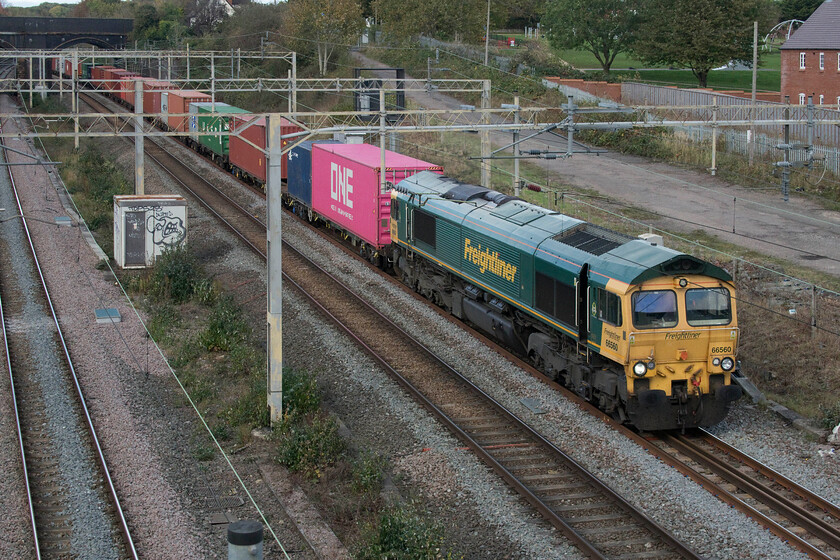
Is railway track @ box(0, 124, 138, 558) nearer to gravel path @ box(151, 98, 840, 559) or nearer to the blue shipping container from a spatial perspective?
gravel path @ box(151, 98, 840, 559)

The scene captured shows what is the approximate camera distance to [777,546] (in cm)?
1234

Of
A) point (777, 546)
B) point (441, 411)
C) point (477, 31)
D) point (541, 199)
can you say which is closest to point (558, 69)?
point (477, 31)

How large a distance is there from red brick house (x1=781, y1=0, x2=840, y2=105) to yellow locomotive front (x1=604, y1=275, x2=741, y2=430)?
123ft

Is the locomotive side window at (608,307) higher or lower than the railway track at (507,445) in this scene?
higher

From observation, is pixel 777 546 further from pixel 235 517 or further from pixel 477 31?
pixel 477 31

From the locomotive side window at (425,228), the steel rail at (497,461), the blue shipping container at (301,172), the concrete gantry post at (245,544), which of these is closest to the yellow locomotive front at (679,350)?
the steel rail at (497,461)

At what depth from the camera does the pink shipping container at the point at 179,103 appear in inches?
1997

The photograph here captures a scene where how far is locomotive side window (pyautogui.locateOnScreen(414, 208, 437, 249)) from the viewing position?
2366 cm

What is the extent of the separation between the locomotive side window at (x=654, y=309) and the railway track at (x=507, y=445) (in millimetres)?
2564

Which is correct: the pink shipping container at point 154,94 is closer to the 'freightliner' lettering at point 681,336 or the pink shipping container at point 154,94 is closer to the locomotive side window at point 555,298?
the locomotive side window at point 555,298

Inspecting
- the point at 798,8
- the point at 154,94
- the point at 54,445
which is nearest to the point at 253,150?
the point at 154,94

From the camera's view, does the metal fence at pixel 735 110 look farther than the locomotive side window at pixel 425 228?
Yes

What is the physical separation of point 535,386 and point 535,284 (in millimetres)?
2089

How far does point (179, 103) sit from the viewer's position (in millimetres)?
52844
